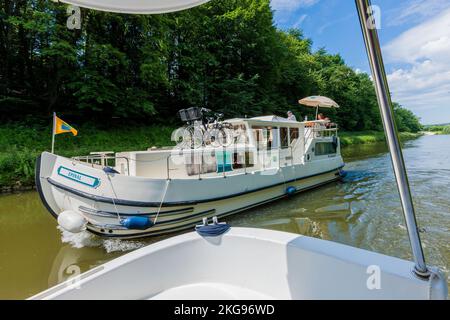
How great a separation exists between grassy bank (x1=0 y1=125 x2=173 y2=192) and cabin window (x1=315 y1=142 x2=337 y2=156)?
9393 mm

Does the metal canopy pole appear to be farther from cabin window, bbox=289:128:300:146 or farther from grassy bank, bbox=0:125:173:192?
grassy bank, bbox=0:125:173:192

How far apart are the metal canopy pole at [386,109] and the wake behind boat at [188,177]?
15.4 feet

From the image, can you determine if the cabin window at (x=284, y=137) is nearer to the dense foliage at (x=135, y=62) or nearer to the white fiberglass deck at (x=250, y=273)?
the white fiberglass deck at (x=250, y=273)

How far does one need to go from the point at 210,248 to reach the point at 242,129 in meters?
5.91

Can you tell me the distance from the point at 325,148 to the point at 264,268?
9.46 meters

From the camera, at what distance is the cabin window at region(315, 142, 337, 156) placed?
10.1 meters

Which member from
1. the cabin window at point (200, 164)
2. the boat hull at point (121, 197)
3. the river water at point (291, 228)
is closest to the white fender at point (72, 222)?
the boat hull at point (121, 197)

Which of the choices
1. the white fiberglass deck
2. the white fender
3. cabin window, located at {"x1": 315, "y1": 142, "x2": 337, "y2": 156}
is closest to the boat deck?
the white fiberglass deck

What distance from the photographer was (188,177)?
21.0 feet

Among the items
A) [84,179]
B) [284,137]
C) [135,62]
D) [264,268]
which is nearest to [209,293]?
[264,268]

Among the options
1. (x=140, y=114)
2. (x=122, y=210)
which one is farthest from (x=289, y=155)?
(x=140, y=114)

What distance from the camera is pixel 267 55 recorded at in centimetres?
2441

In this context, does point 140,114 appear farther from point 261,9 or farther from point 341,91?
point 341,91

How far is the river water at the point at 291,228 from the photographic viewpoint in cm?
430
